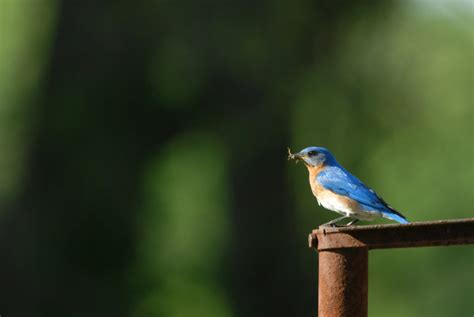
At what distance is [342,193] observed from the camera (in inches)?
219

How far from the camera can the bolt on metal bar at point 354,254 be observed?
3072 millimetres

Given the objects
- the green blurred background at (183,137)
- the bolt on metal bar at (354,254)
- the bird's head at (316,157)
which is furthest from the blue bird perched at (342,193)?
the green blurred background at (183,137)

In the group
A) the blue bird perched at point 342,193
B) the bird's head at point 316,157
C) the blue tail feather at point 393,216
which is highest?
the bird's head at point 316,157

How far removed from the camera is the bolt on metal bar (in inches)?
121

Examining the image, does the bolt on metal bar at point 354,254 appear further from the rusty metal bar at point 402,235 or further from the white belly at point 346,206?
the white belly at point 346,206

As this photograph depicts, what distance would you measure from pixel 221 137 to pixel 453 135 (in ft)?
16.3

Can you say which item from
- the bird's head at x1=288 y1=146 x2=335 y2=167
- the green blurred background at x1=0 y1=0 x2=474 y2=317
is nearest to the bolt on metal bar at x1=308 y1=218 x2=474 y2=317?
the bird's head at x1=288 y1=146 x2=335 y2=167

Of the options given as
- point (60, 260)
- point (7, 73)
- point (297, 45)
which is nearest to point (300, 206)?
point (297, 45)

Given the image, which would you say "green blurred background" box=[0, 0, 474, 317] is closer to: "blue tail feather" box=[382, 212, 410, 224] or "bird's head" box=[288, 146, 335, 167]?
"bird's head" box=[288, 146, 335, 167]

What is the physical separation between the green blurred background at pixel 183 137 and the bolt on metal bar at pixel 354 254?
27.1 feet

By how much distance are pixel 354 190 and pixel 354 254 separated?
95.7 inches

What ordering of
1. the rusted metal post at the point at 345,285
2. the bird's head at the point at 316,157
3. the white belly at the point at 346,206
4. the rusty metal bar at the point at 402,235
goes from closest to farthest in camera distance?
the rusty metal bar at the point at 402,235, the rusted metal post at the point at 345,285, the white belly at the point at 346,206, the bird's head at the point at 316,157

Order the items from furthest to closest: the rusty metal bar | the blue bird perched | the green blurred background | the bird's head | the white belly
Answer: the green blurred background
the bird's head
the white belly
the blue bird perched
the rusty metal bar

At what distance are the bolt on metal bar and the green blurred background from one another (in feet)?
27.1
